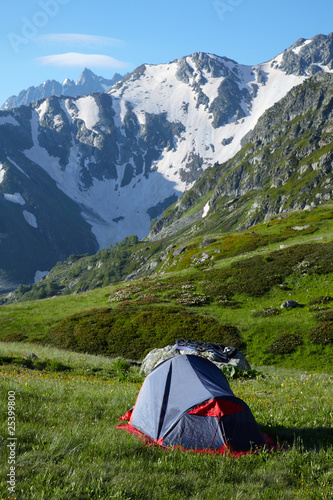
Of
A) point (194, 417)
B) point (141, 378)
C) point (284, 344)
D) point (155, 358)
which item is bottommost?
point (284, 344)

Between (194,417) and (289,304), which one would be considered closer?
(194,417)

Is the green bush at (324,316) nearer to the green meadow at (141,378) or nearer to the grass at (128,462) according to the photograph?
the green meadow at (141,378)

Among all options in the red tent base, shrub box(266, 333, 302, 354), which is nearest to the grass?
the red tent base

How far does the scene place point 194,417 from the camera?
27.8 feet

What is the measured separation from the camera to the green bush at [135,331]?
31.3 metres

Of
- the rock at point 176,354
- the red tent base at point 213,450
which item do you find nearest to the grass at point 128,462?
the red tent base at point 213,450

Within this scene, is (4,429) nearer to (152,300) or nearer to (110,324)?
(110,324)

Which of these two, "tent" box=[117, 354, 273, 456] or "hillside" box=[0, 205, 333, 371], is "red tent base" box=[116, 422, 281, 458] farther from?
"hillside" box=[0, 205, 333, 371]

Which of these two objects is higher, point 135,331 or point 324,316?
point 324,316

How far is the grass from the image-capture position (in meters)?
5.65

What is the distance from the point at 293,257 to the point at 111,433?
3922 centimetres

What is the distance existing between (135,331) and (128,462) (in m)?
28.2

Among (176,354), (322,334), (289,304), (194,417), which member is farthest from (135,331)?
(194,417)

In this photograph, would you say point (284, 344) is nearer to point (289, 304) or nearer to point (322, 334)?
point (322, 334)
